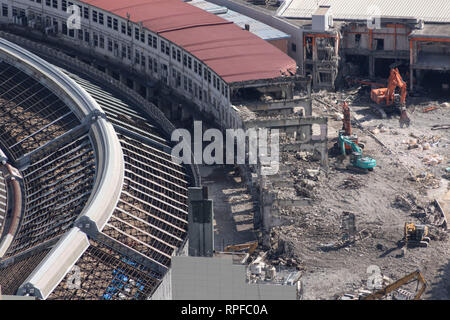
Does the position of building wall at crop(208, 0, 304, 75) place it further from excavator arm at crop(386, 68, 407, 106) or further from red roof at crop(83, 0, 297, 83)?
excavator arm at crop(386, 68, 407, 106)

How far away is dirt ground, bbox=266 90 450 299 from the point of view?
3374 inches

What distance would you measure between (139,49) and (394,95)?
92.6ft

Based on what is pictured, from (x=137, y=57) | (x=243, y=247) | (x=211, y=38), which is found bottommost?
(x=243, y=247)

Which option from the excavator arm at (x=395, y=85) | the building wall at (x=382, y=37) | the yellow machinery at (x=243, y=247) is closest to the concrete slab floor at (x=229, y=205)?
the yellow machinery at (x=243, y=247)

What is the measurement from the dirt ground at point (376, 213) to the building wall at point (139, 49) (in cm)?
978

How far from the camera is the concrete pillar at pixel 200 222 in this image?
66.1 m

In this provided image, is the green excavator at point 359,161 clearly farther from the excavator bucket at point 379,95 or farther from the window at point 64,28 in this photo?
the window at point 64,28

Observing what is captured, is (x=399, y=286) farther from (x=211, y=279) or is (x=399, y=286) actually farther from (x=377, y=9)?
(x=377, y=9)

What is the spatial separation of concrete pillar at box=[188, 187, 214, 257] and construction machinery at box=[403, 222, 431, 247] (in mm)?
28070

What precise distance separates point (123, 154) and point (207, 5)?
54.2m

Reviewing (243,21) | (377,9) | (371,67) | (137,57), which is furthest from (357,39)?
(137,57)

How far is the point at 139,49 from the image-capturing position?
11856cm

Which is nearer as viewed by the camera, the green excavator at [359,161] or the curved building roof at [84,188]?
the curved building roof at [84,188]

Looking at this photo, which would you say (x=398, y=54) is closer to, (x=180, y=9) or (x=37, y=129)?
(x=180, y=9)
